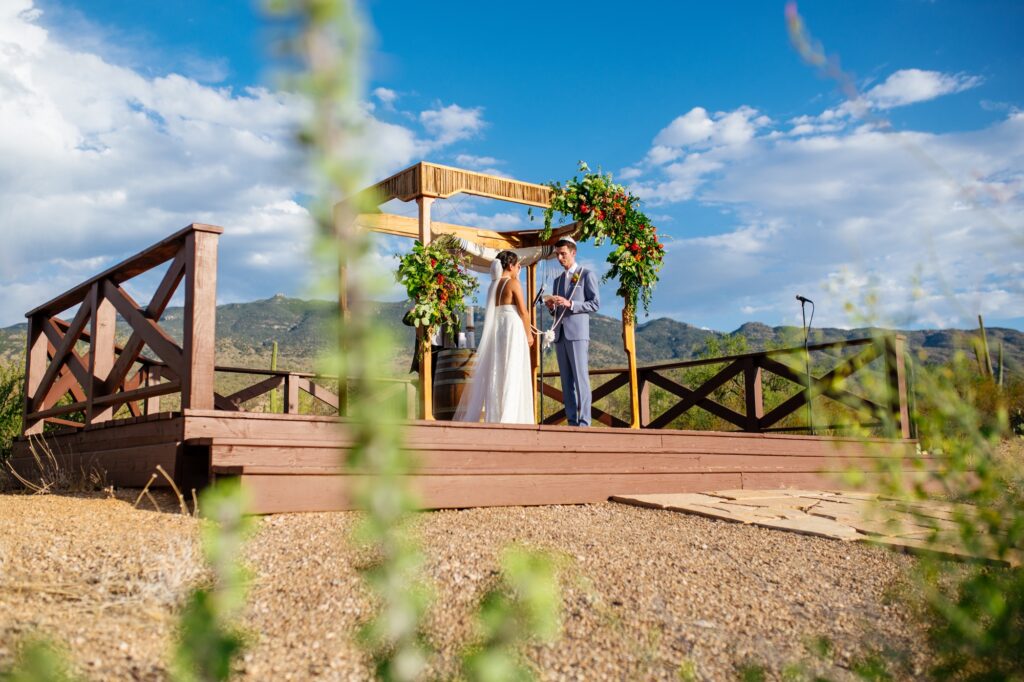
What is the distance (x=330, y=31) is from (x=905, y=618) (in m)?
3.28

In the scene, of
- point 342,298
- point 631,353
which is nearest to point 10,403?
point 631,353

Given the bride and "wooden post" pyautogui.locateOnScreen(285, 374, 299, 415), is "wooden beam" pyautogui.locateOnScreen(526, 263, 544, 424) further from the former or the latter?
"wooden post" pyautogui.locateOnScreen(285, 374, 299, 415)

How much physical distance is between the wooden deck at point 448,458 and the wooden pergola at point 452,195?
1863mm

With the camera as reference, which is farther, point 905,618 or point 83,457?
point 83,457

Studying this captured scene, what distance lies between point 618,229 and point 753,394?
318 centimetres

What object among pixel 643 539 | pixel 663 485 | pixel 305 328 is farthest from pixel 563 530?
pixel 305 328

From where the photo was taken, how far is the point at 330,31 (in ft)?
2.05

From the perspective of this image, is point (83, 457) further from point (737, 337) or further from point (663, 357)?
point (663, 357)

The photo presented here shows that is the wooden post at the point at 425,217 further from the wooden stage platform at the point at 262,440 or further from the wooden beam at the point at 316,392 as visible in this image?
the wooden beam at the point at 316,392

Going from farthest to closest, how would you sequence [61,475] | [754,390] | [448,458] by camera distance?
[754,390] → [61,475] → [448,458]

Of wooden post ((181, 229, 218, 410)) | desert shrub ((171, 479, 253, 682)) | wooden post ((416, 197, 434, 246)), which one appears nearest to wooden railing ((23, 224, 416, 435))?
wooden post ((181, 229, 218, 410))

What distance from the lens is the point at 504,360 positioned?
7320 mm

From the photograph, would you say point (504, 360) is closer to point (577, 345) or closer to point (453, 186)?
point (577, 345)

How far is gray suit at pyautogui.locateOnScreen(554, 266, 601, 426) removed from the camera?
7.61 meters
